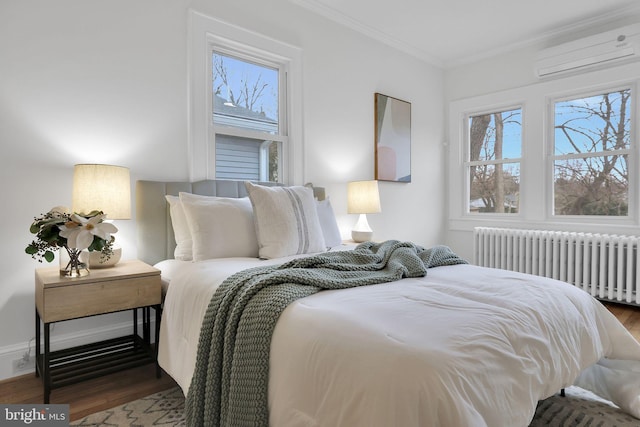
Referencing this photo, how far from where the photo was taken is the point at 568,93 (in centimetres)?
381

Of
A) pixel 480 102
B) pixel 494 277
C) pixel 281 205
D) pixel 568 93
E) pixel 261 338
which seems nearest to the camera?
pixel 261 338

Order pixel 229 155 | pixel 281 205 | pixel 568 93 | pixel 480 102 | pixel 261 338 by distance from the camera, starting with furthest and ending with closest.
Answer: pixel 480 102 < pixel 568 93 < pixel 229 155 < pixel 281 205 < pixel 261 338

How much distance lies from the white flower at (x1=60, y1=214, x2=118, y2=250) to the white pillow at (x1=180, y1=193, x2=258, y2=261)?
49cm

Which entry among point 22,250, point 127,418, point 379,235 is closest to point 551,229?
point 379,235

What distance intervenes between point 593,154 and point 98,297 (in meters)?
4.30

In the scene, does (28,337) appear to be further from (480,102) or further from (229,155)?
(480,102)

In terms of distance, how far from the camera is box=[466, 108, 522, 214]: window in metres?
4.25

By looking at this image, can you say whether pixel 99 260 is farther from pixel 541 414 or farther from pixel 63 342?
pixel 541 414

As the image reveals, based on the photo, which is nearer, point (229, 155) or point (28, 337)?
point (28, 337)

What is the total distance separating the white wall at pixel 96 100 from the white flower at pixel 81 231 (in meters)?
0.54

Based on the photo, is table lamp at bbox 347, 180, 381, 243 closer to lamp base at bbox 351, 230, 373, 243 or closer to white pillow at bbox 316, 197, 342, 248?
lamp base at bbox 351, 230, 373, 243

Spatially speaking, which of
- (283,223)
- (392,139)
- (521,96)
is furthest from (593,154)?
(283,223)

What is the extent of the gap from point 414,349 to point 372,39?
3.59 m

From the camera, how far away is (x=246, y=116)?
306 cm
